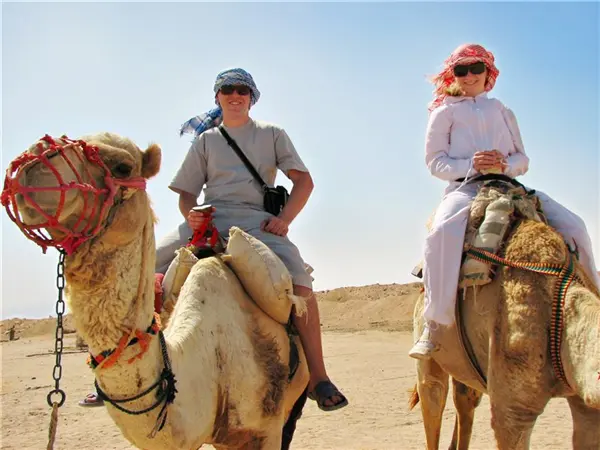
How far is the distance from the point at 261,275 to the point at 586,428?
89.6 inches

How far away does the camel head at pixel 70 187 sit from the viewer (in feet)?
9.61

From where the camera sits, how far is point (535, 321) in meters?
4.57

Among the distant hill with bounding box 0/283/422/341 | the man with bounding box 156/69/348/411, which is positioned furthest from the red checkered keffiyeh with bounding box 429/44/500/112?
the distant hill with bounding box 0/283/422/341

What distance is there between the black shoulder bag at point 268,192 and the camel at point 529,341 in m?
1.54

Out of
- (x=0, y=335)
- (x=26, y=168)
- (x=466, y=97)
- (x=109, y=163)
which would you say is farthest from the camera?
(x=0, y=335)

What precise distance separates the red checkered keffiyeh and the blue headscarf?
1.62 metres

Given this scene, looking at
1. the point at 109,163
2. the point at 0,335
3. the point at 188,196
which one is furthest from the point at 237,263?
the point at 0,335

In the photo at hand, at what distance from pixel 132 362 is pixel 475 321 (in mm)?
2698

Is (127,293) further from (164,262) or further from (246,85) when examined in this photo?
(246,85)

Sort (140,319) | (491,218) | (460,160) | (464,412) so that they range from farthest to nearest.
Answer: (464,412) < (460,160) < (491,218) < (140,319)

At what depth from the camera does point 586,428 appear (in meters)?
4.64

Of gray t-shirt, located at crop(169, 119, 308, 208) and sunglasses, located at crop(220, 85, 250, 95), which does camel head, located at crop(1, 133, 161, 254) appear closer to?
gray t-shirt, located at crop(169, 119, 308, 208)

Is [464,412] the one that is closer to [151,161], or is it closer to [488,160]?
[488,160]

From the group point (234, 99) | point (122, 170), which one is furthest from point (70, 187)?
point (234, 99)
